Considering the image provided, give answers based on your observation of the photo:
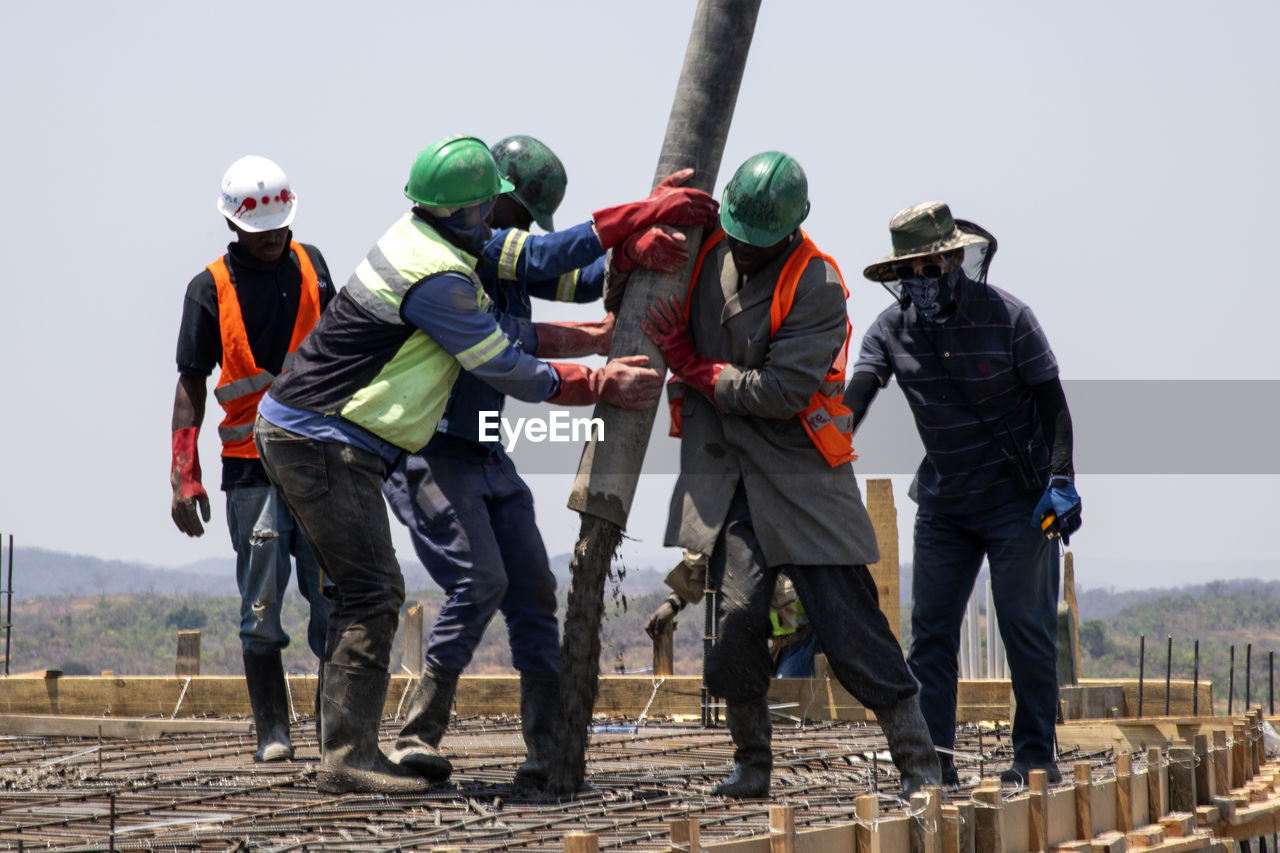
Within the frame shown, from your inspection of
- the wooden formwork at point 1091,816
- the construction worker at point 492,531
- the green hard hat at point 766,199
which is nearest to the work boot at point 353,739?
the construction worker at point 492,531

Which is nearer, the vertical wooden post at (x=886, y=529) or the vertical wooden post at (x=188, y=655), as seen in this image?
the vertical wooden post at (x=886, y=529)

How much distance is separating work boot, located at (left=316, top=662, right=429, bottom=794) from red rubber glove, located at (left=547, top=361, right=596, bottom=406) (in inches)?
41.3

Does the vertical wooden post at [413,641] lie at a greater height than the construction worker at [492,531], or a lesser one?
lesser

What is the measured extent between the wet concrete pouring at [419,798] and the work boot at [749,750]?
0.24ft

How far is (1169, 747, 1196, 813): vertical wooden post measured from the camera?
541cm

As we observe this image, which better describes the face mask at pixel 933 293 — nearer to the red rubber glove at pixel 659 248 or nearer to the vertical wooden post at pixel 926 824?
the red rubber glove at pixel 659 248

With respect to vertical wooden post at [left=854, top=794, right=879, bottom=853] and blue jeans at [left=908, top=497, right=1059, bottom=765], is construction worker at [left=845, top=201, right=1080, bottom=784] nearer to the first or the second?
blue jeans at [left=908, top=497, right=1059, bottom=765]

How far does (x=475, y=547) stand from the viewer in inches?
200

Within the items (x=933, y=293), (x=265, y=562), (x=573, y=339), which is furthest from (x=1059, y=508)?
(x=265, y=562)

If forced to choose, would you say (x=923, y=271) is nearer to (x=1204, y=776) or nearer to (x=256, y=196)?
(x=1204, y=776)

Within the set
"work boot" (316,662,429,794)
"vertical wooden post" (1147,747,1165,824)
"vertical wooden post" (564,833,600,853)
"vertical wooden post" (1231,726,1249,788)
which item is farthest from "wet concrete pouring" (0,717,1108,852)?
"vertical wooden post" (564,833,600,853)

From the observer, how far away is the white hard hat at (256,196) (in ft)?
19.5

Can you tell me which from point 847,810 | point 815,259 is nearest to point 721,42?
point 815,259

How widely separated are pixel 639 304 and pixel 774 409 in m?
0.64
